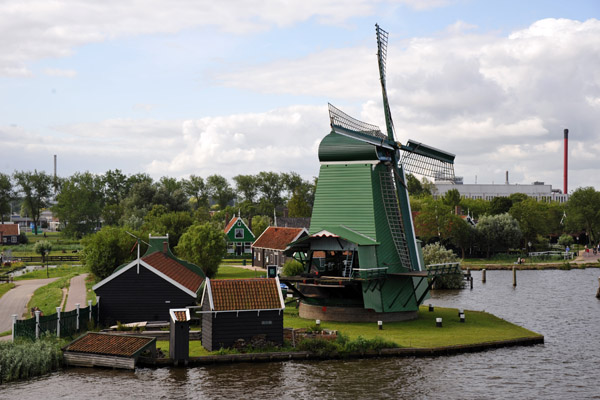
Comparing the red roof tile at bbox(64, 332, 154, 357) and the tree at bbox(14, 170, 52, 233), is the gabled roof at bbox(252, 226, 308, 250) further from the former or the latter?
the tree at bbox(14, 170, 52, 233)

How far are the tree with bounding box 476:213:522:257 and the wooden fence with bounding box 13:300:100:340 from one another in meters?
62.5

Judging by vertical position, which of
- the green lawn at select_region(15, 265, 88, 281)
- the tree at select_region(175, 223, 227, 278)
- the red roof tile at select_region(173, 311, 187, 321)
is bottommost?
the green lawn at select_region(15, 265, 88, 281)

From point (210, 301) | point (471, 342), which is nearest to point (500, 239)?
point (471, 342)

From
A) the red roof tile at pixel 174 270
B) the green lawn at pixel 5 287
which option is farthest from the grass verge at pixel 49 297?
the red roof tile at pixel 174 270

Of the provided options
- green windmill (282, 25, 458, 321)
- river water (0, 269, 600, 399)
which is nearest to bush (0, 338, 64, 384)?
river water (0, 269, 600, 399)

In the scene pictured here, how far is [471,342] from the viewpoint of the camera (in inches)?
1207

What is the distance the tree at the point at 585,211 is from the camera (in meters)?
98.8

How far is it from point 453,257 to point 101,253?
1212 inches

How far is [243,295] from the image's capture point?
1138 inches

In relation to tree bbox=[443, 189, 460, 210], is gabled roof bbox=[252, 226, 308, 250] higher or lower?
lower

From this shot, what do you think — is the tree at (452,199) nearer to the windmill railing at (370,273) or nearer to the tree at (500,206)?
the tree at (500,206)

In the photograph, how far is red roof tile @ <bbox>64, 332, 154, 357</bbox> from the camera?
26422 millimetres

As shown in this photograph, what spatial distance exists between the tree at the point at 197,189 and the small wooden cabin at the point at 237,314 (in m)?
119

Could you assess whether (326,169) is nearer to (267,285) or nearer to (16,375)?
(267,285)
